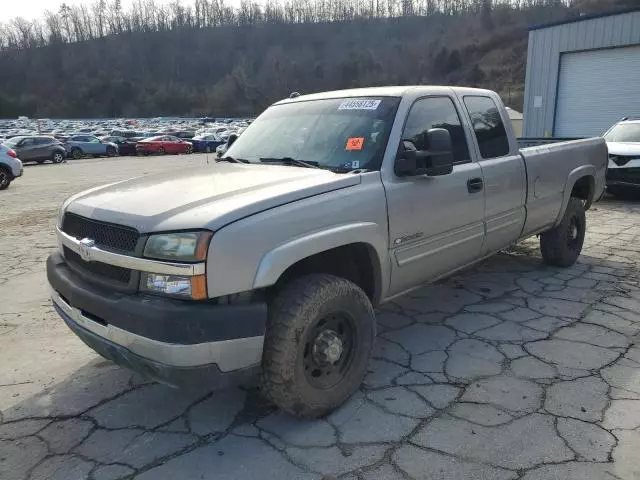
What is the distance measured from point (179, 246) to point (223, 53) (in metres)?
142

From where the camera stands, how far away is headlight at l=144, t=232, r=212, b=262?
8.02ft

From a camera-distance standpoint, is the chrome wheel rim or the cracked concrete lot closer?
the cracked concrete lot

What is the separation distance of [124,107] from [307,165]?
127m

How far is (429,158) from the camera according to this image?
134 inches

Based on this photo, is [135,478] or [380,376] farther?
[380,376]

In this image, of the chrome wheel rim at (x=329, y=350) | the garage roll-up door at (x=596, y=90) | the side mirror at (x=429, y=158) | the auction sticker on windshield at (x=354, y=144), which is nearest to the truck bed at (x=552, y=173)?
the side mirror at (x=429, y=158)

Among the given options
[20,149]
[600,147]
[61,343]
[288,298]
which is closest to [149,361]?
[288,298]

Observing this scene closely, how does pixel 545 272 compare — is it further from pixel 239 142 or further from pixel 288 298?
pixel 288 298

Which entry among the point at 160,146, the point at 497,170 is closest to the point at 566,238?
the point at 497,170

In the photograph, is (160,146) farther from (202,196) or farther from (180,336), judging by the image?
(180,336)

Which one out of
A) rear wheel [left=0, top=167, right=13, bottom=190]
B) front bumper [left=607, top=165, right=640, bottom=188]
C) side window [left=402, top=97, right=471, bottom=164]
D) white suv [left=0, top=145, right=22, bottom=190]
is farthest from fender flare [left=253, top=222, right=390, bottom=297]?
rear wheel [left=0, top=167, right=13, bottom=190]

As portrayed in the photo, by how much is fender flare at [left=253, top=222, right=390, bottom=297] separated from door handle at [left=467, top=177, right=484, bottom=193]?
Result: 108 centimetres

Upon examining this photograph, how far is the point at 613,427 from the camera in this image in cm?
291

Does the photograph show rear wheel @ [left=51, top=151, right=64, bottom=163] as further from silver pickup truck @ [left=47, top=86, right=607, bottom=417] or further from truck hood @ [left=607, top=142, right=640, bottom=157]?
silver pickup truck @ [left=47, top=86, right=607, bottom=417]
